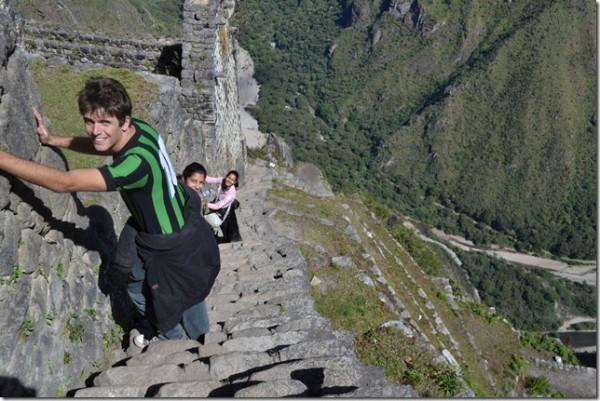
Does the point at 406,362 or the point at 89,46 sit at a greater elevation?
the point at 89,46

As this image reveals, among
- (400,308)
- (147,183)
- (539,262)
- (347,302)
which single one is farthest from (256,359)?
(539,262)

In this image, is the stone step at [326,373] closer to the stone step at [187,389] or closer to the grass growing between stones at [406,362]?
the stone step at [187,389]

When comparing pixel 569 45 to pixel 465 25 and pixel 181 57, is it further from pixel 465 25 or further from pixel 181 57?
pixel 181 57

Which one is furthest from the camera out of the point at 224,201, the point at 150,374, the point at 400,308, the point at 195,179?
the point at 400,308

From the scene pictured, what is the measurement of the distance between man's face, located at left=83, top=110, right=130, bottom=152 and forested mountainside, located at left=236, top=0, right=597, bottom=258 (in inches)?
3624

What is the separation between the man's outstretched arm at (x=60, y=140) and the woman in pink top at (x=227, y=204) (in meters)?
4.83

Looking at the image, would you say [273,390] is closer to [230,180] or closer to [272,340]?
[272,340]

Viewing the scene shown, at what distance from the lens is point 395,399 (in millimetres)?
4094

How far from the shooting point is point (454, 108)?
440 ft

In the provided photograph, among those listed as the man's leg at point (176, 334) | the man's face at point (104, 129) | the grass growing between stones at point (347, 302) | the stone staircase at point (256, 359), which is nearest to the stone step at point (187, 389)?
the stone staircase at point (256, 359)

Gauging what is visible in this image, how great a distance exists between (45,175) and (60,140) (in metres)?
1.28

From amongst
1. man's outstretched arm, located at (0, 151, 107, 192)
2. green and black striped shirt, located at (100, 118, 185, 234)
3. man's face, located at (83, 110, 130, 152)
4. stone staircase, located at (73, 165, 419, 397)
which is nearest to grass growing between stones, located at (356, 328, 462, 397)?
stone staircase, located at (73, 165, 419, 397)

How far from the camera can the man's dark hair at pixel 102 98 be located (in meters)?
4.09

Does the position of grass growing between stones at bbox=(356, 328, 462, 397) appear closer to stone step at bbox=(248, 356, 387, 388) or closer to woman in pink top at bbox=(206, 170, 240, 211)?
woman in pink top at bbox=(206, 170, 240, 211)
